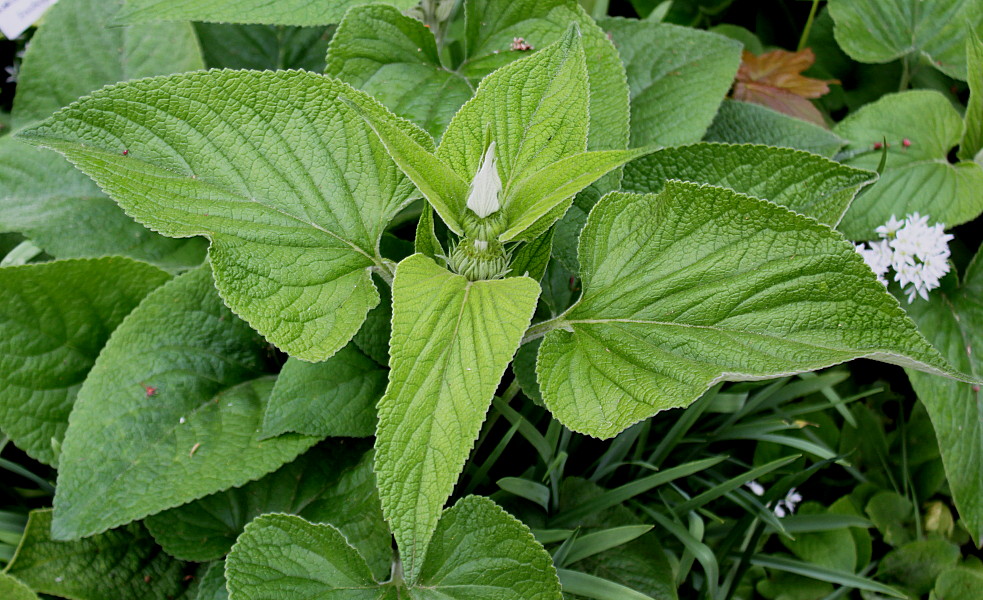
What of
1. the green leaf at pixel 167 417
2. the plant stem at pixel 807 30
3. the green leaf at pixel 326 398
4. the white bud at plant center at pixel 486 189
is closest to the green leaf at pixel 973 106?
the plant stem at pixel 807 30

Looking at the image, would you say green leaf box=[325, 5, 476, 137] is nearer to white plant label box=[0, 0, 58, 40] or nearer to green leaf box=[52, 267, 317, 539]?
green leaf box=[52, 267, 317, 539]

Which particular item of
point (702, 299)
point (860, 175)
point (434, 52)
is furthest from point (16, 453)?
point (860, 175)

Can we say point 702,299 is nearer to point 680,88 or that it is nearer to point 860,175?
point 860,175

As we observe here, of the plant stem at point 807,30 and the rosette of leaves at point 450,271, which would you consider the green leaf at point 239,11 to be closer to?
the rosette of leaves at point 450,271

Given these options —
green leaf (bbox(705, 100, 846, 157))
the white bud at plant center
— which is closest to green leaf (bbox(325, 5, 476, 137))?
the white bud at plant center

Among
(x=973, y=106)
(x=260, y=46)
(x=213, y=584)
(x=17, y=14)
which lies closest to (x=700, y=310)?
(x=213, y=584)

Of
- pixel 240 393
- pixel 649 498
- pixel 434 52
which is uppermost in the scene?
pixel 434 52

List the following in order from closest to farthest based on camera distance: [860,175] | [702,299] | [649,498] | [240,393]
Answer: [702,299] → [860,175] → [240,393] → [649,498]
